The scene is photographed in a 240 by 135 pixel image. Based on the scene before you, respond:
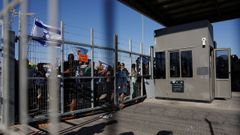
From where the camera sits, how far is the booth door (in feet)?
32.6

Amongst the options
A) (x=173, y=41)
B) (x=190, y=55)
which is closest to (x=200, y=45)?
(x=190, y=55)

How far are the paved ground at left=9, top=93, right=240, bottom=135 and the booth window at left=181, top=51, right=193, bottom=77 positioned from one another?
189 centimetres

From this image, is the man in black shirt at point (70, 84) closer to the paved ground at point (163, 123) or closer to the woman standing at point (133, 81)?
the paved ground at point (163, 123)

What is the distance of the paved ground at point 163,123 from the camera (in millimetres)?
5281

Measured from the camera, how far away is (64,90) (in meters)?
6.35

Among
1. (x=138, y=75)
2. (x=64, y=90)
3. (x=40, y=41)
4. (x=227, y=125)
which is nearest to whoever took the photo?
(x=40, y=41)

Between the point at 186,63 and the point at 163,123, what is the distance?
440cm

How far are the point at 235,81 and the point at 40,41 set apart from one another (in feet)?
47.8

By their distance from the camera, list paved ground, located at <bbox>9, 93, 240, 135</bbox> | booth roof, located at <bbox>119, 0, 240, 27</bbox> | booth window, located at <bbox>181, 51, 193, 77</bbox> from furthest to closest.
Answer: booth window, located at <bbox>181, 51, 193, 77</bbox>, booth roof, located at <bbox>119, 0, 240, 27</bbox>, paved ground, located at <bbox>9, 93, 240, 135</bbox>

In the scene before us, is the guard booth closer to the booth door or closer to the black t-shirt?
the booth door

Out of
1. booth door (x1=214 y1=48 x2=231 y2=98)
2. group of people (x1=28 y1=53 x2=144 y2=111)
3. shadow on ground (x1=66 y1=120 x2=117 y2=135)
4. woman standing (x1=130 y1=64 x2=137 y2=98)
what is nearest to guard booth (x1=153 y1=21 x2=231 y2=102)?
booth door (x1=214 y1=48 x2=231 y2=98)

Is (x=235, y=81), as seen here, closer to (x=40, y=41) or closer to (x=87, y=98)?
(x=87, y=98)

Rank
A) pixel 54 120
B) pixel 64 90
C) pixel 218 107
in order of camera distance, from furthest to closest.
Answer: pixel 218 107 < pixel 64 90 < pixel 54 120

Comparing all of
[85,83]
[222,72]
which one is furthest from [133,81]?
[222,72]
